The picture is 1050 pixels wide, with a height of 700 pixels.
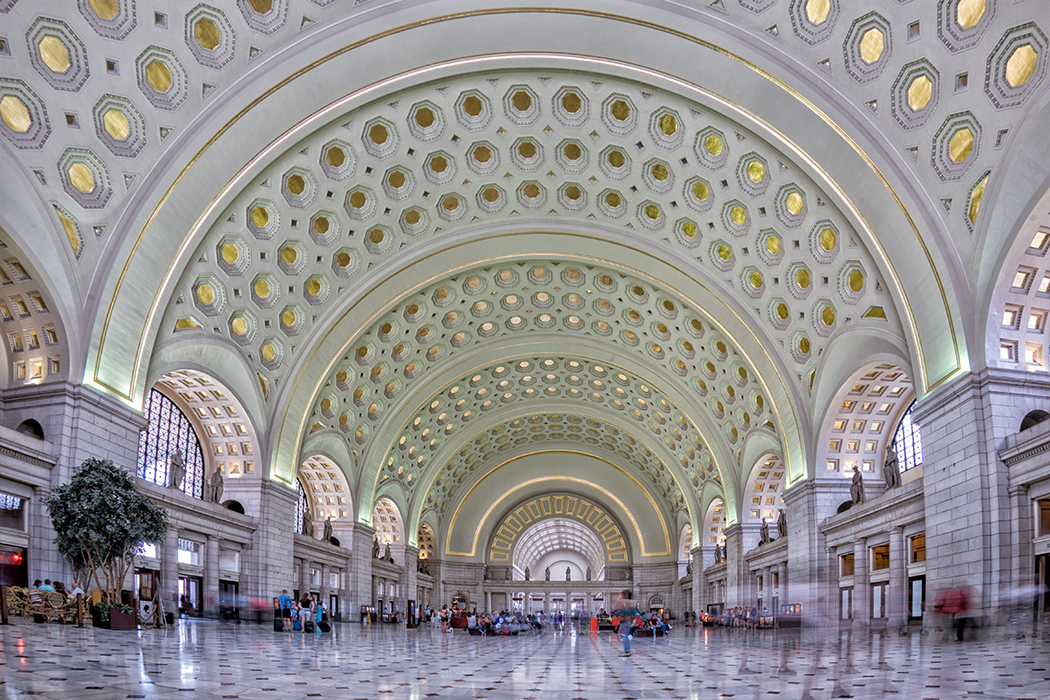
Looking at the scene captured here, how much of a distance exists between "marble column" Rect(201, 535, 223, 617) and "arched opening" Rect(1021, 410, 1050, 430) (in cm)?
2402

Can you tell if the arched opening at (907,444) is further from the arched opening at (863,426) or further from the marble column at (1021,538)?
the marble column at (1021,538)

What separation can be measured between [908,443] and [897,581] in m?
5.85

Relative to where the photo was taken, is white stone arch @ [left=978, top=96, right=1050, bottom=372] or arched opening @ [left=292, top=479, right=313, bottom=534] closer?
white stone arch @ [left=978, top=96, right=1050, bottom=372]

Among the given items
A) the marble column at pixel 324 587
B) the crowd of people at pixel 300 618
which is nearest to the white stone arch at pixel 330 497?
the marble column at pixel 324 587

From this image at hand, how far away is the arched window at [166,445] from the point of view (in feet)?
85.3

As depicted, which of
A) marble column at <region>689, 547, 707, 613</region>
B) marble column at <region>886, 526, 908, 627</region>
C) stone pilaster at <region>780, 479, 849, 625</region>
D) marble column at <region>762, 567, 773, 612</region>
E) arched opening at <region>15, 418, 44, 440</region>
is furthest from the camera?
marble column at <region>689, 547, 707, 613</region>

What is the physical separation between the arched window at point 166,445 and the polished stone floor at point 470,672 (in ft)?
37.9

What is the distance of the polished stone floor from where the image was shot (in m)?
7.95

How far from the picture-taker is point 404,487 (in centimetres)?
4450

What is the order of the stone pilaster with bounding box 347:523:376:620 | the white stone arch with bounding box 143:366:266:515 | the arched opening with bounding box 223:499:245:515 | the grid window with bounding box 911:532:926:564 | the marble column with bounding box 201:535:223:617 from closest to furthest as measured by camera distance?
the grid window with bounding box 911:532:926:564
the marble column with bounding box 201:535:223:617
the white stone arch with bounding box 143:366:266:515
the arched opening with bounding box 223:499:245:515
the stone pilaster with bounding box 347:523:376:620

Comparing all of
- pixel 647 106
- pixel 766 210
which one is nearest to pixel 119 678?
pixel 647 106

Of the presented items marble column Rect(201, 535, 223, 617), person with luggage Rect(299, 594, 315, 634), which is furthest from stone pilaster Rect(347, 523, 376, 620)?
marble column Rect(201, 535, 223, 617)

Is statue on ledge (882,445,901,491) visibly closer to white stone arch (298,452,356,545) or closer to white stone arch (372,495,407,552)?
white stone arch (298,452,356,545)

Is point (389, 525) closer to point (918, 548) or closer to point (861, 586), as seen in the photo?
point (861, 586)
